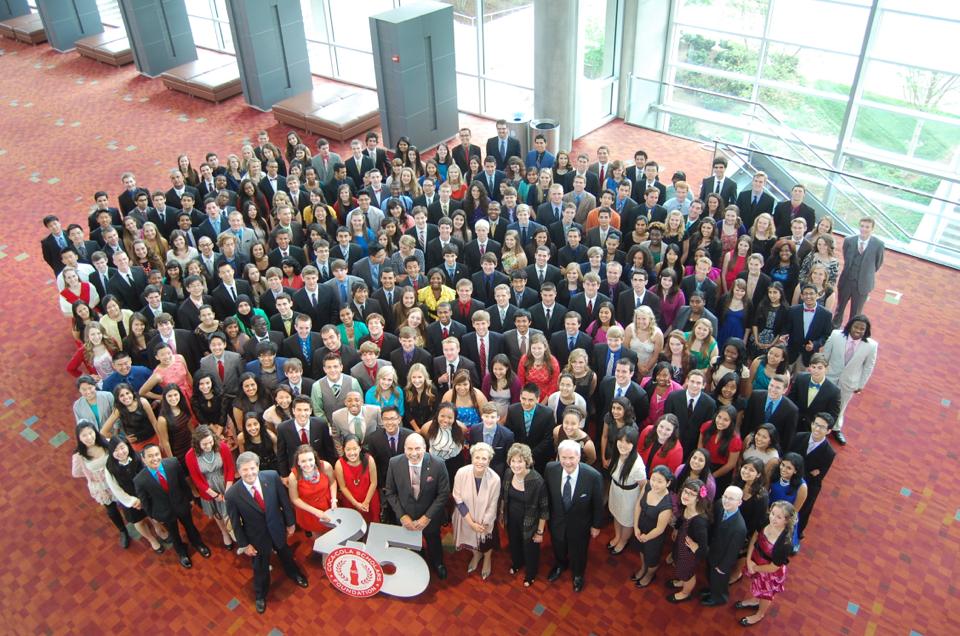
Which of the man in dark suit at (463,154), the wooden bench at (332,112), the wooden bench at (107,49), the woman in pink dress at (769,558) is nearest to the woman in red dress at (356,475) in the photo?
the woman in pink dress at (769,558)

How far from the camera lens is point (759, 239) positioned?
8.88m

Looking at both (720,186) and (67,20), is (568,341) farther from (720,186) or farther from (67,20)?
(67,20)

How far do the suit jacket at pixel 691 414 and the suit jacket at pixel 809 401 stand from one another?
0.86 meters

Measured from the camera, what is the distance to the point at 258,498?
6074 millimetres

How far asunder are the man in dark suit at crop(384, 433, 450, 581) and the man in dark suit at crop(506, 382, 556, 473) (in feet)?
2.55

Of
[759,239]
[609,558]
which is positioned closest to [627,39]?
[759,239]

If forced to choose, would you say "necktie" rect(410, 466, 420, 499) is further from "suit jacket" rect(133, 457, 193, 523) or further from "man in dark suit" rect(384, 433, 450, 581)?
"suit jacket" rect(133, 457, 193, 523)

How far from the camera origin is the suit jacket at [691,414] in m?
6.70

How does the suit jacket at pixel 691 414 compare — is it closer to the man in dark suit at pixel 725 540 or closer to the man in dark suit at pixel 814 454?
the man in dark suit at pixel 814 454

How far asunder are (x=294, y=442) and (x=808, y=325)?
5161mm

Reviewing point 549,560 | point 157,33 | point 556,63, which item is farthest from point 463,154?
point 157,33

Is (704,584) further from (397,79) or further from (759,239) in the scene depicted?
(397,79)

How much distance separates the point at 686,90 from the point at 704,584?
37.2 ft

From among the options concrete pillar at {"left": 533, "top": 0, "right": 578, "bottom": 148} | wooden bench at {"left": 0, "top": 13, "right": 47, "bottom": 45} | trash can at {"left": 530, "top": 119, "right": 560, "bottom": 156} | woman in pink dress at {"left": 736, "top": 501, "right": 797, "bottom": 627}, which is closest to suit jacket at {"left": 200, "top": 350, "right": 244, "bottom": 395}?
woman in pink dress at {"left": 736, "top": 501, "right": 797, "bottom": 627}
